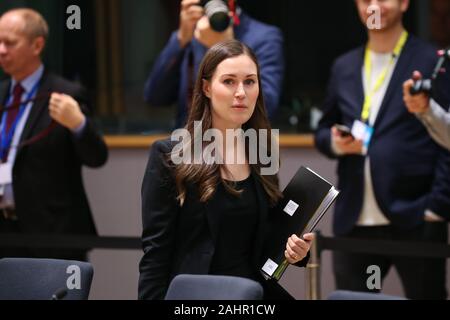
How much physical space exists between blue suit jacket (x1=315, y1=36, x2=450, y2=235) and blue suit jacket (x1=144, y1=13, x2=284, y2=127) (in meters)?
0.44

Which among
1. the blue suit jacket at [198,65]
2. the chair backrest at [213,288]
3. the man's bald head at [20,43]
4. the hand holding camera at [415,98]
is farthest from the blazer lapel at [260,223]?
the man's bald head at [20,43]

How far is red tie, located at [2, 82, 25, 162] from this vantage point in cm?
462

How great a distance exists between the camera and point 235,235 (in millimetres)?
2980

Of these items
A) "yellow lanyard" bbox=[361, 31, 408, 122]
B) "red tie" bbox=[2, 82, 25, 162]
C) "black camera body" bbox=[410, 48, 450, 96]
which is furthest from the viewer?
"red tie" bbox=[2, 82, 25, 162]

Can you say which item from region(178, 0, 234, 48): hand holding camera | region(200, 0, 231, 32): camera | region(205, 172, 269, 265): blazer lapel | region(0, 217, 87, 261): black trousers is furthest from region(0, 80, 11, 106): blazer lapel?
region(205, 172, 269, 265): blazer lapel

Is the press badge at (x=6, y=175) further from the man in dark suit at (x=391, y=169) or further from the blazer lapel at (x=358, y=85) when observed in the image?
the blazer lapel at (x=358, y=85)

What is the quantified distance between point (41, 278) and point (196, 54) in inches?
63.1

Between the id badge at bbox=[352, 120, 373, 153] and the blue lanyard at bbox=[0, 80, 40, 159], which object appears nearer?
the id badge at bbox=[352, 120, 373, 153]

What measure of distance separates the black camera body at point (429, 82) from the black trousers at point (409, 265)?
660 millimetres

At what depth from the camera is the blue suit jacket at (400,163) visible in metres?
4.20

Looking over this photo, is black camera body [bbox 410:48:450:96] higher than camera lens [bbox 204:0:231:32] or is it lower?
A: lower

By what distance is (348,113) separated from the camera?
4.38 meters

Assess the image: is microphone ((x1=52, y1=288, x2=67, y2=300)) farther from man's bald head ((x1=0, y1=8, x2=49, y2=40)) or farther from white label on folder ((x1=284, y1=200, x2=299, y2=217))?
man's bald head ((x1=0, y1=8, x2=49, y2=40))

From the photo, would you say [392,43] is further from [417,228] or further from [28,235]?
[28,235]
